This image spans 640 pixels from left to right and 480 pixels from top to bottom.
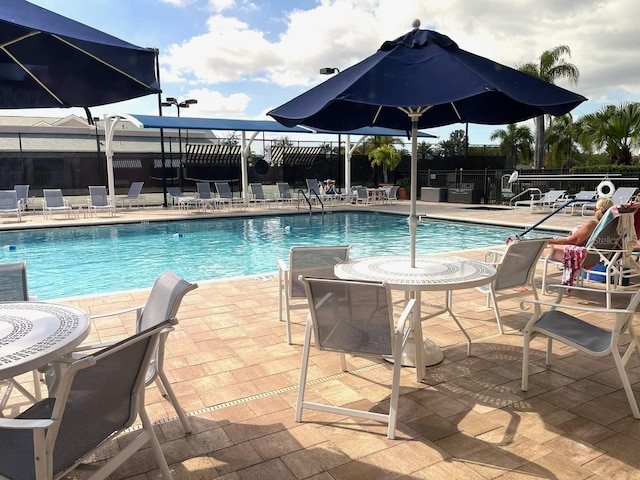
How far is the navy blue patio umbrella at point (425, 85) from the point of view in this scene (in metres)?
2.35

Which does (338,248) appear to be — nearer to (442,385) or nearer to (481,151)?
(442,385)

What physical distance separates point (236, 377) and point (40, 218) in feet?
41.2

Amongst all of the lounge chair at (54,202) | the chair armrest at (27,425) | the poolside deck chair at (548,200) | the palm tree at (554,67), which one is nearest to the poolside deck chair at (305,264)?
the chair armrest at (27,425)

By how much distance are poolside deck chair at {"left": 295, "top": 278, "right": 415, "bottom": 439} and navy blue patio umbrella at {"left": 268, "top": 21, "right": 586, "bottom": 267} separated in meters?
0.91

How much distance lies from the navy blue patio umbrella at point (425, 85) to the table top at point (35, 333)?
1574mm

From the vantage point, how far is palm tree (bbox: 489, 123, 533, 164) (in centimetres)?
3097

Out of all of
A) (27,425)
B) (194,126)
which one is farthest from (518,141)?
(27,425)

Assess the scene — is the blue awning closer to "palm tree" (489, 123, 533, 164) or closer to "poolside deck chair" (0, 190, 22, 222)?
"poolside deck chair" (0, 190, 22, 222)

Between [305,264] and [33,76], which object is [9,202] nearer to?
[33,76]

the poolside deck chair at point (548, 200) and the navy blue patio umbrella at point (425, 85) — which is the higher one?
the navy blue patio umbrella at point (425, 85)

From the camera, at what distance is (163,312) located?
222cm

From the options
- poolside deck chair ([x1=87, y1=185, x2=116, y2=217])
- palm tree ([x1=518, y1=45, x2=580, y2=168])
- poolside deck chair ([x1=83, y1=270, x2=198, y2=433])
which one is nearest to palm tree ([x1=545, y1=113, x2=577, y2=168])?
palm tree ([x1=518, y1=45, x2=580, y2=168])

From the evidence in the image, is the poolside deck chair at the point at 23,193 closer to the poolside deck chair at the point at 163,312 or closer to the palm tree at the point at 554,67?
the poolside deck chair at the point at 163,312

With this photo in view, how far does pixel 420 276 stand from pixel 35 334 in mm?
1974
